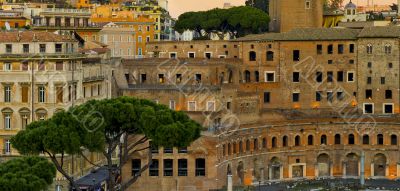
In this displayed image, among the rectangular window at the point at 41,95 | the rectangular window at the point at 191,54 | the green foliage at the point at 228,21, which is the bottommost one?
the rectangular window at the point at 41,95

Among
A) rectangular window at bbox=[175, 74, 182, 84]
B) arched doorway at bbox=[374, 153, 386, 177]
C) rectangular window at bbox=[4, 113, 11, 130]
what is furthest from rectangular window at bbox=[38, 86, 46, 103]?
arched doorway at bbox=[374, 153, 386, 177]

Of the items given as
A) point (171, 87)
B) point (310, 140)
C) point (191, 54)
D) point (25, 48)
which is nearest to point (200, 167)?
point (171, 87)

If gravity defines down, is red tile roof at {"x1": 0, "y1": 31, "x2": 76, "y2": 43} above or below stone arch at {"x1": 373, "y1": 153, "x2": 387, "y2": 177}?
above

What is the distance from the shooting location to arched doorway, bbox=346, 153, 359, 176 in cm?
6412

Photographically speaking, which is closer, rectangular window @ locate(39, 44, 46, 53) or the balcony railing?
rectangular window @ locate(39, 44, 46, 53)

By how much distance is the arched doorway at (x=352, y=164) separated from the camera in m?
64.1

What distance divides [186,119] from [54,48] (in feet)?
30.8

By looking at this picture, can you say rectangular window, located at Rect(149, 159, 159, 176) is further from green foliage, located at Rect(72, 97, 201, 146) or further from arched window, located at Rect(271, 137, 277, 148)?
green foliage, located at Rect(72, 97, 201, 146)

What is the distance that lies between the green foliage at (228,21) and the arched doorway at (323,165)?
50.1 ft

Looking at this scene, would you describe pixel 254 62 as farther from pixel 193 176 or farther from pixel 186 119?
pixel 186 119

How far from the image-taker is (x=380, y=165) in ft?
210

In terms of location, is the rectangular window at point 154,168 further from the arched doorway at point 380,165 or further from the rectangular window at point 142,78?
the arched doorway at point 380,165

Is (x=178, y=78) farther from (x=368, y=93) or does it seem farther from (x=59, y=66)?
(x=59, y=66)

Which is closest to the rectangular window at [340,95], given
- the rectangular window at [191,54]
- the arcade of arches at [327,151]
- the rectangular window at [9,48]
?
the arcade of arches at [327,151]
